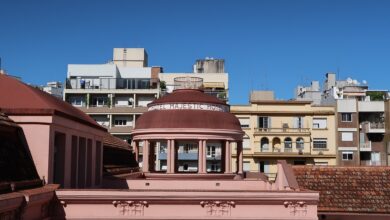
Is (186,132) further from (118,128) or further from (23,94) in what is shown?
(118,128)

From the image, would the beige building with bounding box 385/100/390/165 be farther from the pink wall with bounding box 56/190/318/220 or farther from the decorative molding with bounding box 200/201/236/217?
the decorative molding with bounding box 200/201/236/217

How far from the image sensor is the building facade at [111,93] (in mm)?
65812

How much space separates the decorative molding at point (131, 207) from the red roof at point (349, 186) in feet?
21.8

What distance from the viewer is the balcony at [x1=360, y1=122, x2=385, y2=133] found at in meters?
63.2

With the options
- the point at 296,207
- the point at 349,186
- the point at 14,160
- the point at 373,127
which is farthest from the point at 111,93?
the point at 14,160

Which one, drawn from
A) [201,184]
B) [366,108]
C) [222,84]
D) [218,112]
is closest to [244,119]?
[222,84]

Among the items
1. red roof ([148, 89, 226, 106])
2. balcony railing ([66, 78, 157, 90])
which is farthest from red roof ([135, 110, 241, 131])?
balcony railing ([66, 78, 157, 90])

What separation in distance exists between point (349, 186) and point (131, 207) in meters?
8.81

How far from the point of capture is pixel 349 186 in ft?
72.2

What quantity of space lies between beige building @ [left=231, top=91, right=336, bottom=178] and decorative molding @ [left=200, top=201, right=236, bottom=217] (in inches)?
1690

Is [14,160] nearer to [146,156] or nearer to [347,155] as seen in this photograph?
[146,156]

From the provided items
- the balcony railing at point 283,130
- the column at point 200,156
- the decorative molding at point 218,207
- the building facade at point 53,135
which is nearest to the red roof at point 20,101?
the building facade at point 53,135

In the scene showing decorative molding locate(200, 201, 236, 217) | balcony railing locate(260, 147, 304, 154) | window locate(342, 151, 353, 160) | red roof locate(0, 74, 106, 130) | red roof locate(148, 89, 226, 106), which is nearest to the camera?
red roof locate(0, 74, 106, 130)

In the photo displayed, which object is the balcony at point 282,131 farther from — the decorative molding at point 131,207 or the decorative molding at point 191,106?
the decorative molding at point 131,207
